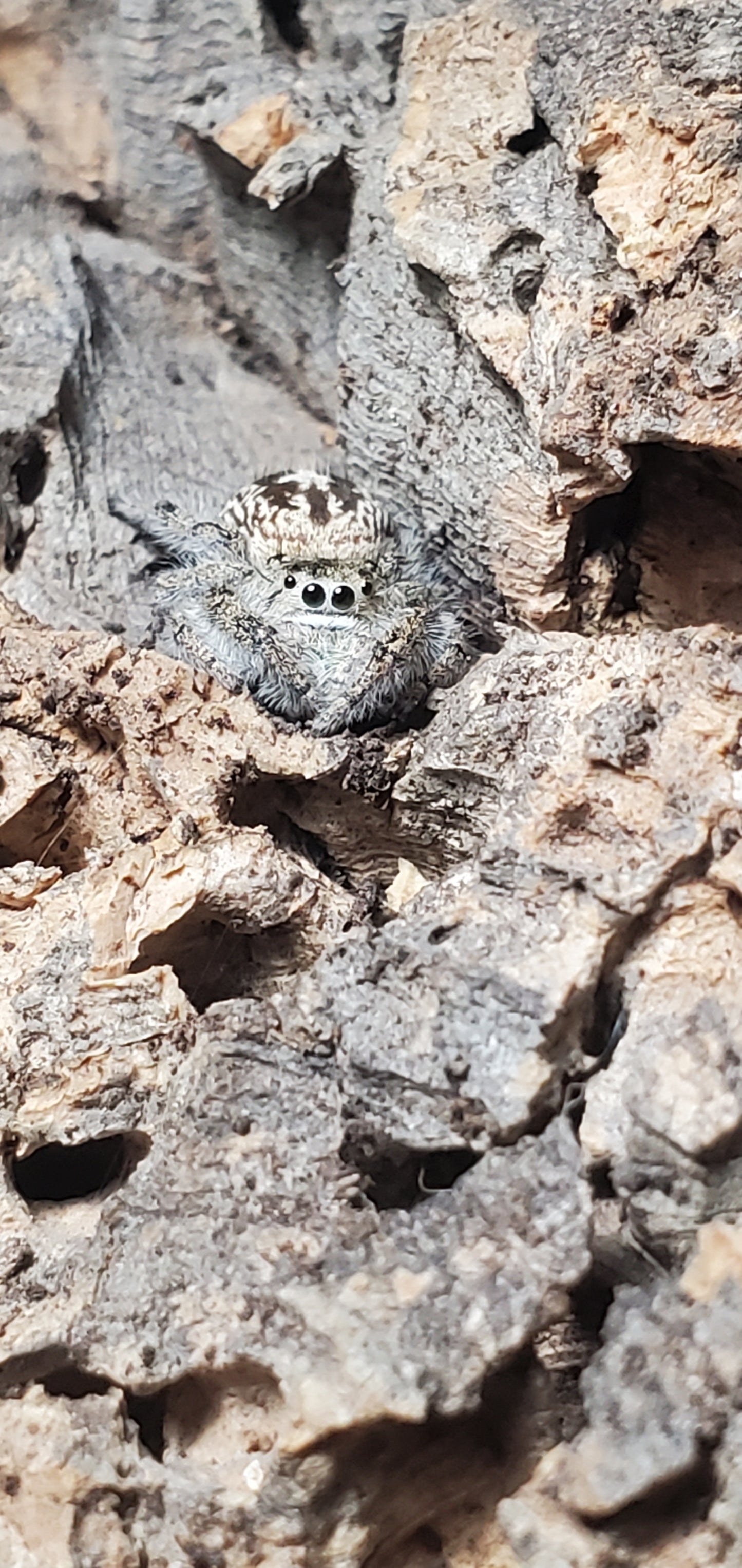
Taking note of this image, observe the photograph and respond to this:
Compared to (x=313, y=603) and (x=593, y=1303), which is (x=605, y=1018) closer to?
(x=593, y=1303)

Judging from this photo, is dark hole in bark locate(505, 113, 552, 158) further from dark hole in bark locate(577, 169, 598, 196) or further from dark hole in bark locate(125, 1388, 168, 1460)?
dark hole in bark locate(125, 1388, 168, 1460)

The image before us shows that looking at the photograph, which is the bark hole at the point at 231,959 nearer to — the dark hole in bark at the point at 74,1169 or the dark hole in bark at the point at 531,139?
the dark hole in bark at the point at 74,1169

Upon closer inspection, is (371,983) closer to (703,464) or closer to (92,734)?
(92,734)

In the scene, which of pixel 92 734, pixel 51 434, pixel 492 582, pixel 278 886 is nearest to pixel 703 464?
pixel 492 582

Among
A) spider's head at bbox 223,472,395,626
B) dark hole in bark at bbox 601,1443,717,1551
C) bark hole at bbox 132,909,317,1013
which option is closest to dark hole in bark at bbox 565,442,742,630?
spider's head at bbox 223,472,395,626

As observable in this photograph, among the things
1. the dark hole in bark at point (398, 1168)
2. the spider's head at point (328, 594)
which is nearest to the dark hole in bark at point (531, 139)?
the spider's head at point (328, 594)

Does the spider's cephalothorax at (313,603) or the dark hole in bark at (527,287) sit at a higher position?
the dark hole in bark at (527,287)

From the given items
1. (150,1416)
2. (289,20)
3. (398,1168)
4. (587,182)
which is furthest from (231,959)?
(289,20)
